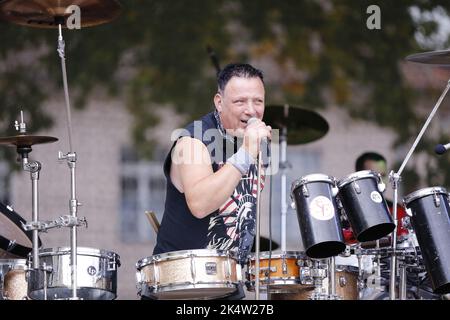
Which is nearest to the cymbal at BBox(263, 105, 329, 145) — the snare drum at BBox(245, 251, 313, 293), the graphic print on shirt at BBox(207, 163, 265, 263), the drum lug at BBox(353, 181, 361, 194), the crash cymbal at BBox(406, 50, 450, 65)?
the crash cymbal at BBox(406, 50, 450, 65)

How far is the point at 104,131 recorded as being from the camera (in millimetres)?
12859

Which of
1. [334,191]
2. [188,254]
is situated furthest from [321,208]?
[188,254]

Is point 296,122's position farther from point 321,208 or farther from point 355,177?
point 321,208

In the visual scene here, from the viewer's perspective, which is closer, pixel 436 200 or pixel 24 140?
pixel 436 200

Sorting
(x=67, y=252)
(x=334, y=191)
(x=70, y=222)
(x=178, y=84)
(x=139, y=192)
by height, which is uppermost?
(x=178, y=84)

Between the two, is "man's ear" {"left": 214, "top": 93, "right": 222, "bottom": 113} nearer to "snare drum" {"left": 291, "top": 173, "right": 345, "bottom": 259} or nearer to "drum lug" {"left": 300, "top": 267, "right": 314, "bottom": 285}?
"snare drum" {"left": 291, "top": 173, "right": 345, "bottom": 259}

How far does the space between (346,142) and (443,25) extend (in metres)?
2.43

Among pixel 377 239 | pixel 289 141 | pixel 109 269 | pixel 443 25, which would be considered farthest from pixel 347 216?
pixel 443 25

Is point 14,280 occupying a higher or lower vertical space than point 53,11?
lower

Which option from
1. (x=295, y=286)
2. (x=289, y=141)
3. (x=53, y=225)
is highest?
(x=289, y=141)

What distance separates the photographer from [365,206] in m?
5.92

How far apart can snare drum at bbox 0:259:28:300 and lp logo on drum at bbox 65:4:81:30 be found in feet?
5.27

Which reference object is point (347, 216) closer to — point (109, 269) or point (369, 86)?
point (109, 269)

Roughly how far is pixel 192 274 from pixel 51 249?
1.05 m
